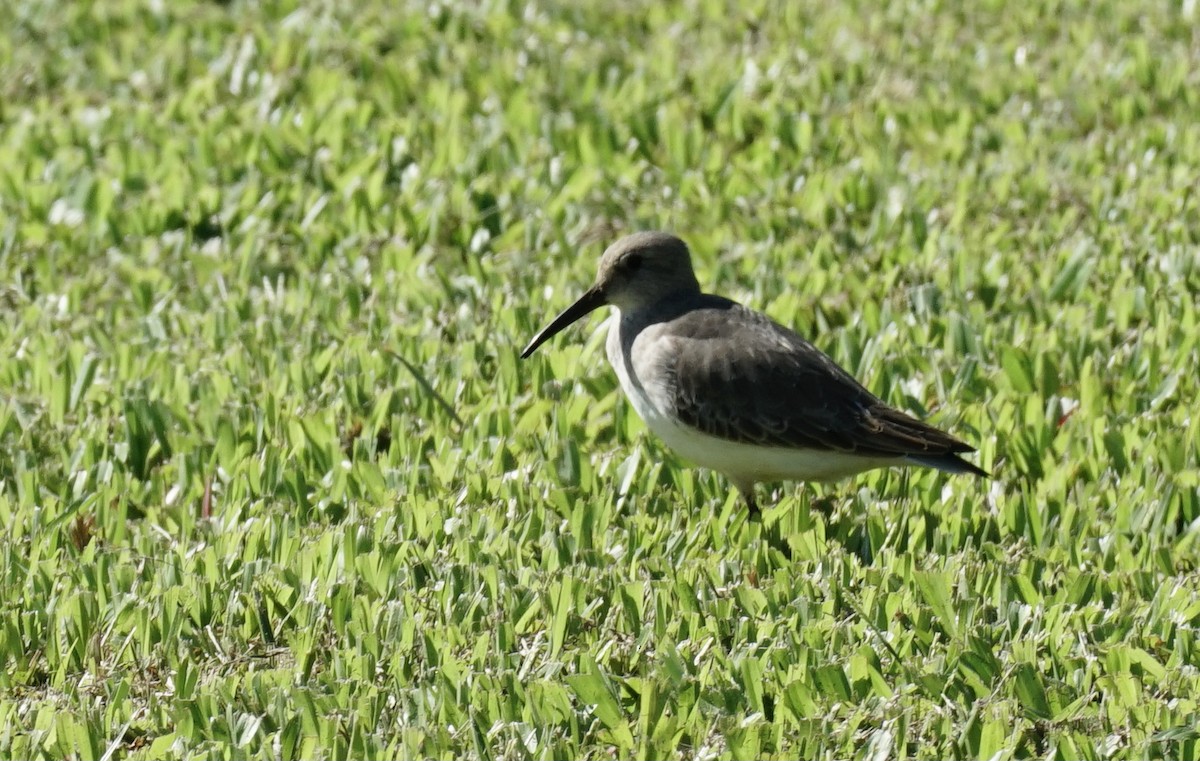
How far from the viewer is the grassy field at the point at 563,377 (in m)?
4.35

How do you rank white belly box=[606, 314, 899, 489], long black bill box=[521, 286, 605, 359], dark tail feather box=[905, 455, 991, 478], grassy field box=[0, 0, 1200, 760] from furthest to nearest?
long black bill box=[521, 286, 605, 359]
white belly box=[606, 314, 899, 489]
dark tail feather box=[905, 455, 991, 478]
grassy field box=[0, 0, 1200, 760]

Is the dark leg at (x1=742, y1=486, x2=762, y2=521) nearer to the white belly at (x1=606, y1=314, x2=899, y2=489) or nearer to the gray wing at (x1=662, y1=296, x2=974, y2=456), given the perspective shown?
the white belly at (x1=606, y1=314, x2=899, y2=489)

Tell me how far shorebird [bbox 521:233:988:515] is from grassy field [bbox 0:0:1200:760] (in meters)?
0.20

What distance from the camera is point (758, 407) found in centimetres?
541

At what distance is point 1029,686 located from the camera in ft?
14.1

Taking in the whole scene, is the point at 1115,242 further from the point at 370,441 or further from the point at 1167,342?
the point at 370,441

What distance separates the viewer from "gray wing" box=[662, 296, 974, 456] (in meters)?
5.23

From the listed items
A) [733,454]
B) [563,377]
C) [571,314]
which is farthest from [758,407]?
[563,377]

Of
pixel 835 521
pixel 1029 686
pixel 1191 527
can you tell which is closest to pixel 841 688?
pixel 1029 686

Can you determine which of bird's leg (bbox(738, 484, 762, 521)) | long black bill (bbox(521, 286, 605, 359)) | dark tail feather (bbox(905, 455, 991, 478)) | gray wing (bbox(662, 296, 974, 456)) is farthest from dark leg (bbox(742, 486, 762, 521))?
long black bill (bbox(521, 286, 605, 359))

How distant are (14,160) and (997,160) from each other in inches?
181

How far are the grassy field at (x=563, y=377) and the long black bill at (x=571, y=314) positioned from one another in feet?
0.61

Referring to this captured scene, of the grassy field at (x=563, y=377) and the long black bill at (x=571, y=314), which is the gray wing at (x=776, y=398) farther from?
the long black bill at (x=571, y=314)

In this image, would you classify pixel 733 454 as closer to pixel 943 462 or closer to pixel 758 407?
pixel 758 407
